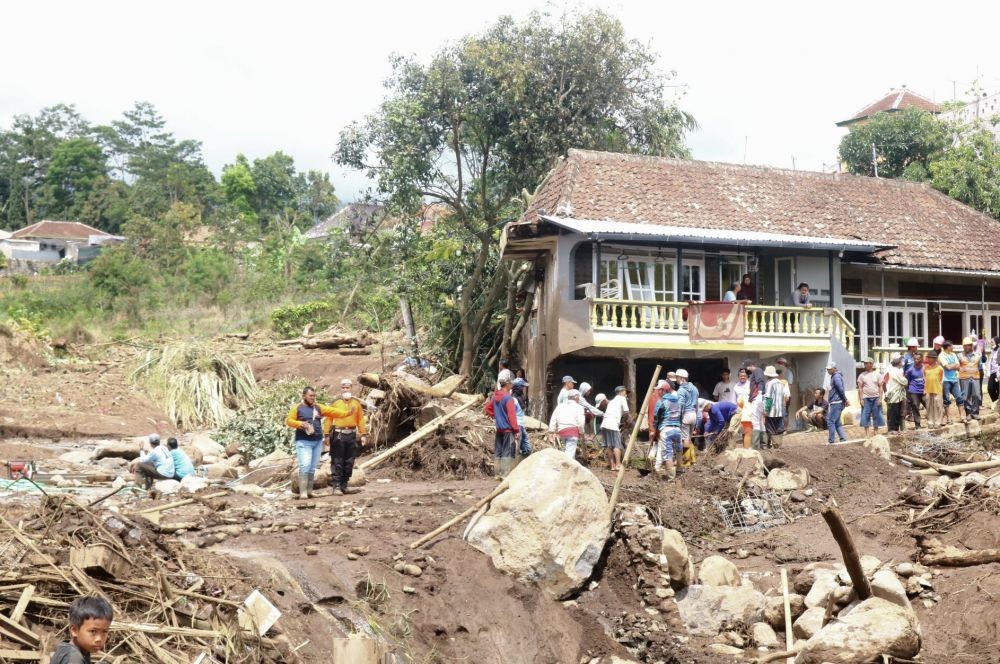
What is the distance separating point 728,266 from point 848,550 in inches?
540

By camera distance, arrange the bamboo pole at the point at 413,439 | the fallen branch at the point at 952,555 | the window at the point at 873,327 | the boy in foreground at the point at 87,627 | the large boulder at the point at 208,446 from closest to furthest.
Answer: the boy in foreground at the point at 87,627, the fallen branch at the point at 952,555, the bamboo pole at the point at 413,439, the large boulder at the point at 208,446, the window at the point at 873,327

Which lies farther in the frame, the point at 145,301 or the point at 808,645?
the point at 145,301

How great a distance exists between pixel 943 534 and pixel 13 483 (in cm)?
1270

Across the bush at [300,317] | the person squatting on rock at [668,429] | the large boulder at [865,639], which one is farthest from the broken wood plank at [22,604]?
the bush at [300,317]

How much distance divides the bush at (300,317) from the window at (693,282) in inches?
667

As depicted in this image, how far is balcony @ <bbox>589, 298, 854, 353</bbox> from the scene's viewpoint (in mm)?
22984

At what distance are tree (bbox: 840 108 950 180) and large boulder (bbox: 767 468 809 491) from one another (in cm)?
2088

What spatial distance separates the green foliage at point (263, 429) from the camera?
22453 millimetres

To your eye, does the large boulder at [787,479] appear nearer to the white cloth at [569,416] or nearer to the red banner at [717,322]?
the white cloth at [569,416]

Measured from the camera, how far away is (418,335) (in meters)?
31.7

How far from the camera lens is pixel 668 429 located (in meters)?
17.8

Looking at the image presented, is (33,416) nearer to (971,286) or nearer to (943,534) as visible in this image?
(943,534)

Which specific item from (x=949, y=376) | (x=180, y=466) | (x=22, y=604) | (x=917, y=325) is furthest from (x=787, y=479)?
(x=22, y=604)

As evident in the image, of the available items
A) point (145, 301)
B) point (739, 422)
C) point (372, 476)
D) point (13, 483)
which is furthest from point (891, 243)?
point (145, 301)
